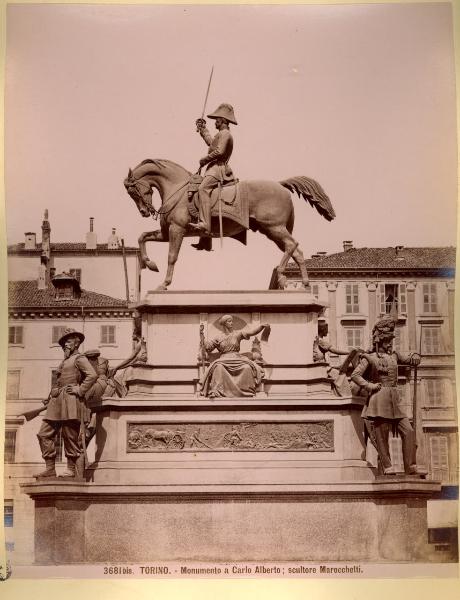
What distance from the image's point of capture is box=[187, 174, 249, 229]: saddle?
1335 centimetres

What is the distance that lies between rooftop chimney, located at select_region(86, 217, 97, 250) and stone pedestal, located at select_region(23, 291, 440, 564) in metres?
2.35

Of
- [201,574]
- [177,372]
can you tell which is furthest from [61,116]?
[201,574]

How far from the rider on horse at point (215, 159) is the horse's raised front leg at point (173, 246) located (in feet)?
0.57

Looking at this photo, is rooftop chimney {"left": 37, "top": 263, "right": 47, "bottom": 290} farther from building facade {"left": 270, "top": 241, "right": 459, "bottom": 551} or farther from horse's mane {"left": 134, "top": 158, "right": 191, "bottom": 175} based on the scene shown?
horse's mane {"left": 134, "top": 158, "right": 191, "bottom": 175}

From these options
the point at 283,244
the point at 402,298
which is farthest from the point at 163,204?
the point at 402,298

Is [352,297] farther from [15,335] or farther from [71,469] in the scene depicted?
[71,469]

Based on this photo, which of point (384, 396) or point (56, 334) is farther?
point (56, 334)

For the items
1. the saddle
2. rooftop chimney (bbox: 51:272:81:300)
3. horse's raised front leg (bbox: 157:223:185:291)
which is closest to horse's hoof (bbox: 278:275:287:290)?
the saddle

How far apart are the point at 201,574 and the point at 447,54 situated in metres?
6.15

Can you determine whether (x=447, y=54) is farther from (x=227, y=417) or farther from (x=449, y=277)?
(x=227, y=417)

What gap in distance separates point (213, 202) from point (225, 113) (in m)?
1.01

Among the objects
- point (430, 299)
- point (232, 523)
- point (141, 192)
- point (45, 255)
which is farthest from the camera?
point (430, 299)

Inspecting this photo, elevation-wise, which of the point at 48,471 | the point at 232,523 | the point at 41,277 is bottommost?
the point at 232,523

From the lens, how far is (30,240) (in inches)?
577
